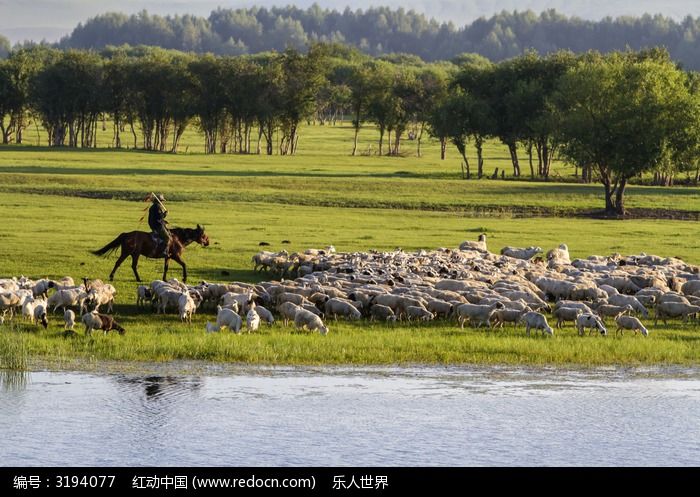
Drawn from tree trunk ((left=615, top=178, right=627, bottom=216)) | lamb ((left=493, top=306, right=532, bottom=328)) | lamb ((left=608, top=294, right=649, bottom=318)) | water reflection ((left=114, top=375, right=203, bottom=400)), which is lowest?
water reflection ((left=114, top=375, right=203, bottom=400))

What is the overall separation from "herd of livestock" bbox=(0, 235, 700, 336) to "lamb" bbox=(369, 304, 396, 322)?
0.02 meters

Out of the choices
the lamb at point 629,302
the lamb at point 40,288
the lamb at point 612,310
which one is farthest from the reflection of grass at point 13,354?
the lamb at point 629,302

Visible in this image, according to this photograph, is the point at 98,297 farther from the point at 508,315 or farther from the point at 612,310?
the point at 612,310

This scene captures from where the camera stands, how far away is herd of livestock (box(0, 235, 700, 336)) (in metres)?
25.7

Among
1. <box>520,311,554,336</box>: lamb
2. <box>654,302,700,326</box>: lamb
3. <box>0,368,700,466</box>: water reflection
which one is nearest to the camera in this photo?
<box>0,368,700,466</box>: water reflection

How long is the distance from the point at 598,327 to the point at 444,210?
135ft

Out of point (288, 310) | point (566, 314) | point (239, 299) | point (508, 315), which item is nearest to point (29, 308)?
point (239, 299)

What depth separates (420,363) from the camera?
23000mm

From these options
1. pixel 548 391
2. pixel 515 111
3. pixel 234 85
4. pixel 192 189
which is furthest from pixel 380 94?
pixel 548 391

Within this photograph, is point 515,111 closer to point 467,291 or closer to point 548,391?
point 467,291

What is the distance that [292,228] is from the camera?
5022cm

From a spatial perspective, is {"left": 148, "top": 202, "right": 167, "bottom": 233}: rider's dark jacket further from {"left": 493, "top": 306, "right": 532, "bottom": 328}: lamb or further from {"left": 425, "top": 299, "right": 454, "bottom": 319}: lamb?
{"left": 493, "top": 306, "right": 532, "bottom": 328}: lamb

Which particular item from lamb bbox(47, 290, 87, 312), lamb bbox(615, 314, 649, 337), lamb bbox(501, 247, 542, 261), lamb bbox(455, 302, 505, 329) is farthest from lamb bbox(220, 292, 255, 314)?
lamb bbox(501, 247, 542, 261)

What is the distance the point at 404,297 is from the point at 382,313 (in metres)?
0.71
